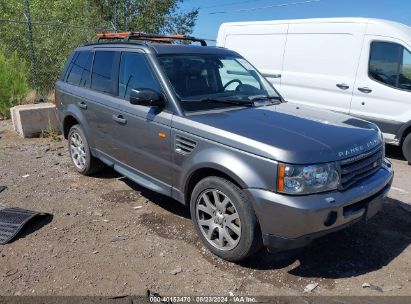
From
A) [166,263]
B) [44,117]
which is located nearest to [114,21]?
[44,117]

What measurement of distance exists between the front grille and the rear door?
3.73 meters

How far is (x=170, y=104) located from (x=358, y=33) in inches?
175

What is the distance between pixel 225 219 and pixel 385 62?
4.74 meters

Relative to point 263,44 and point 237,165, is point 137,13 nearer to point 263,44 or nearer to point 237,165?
point 263,44

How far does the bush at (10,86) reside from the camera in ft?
32.8

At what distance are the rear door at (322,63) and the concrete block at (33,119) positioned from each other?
192 inches

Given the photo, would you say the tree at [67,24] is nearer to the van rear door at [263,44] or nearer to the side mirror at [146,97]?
the van rear door at [263,44]

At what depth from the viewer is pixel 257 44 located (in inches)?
334

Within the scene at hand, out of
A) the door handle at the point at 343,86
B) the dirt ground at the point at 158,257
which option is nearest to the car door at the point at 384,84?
the door handle at the point at 343,86

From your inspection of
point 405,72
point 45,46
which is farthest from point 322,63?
point 45,46

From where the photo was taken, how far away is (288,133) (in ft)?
11.1

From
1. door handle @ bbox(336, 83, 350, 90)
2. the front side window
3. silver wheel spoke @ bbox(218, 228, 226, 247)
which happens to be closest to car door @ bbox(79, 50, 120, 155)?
silver wheel spoke @ bbox(218, 228, 226, 247)

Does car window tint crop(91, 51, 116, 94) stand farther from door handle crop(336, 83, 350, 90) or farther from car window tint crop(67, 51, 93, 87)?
door handle crop(336, 83, 350, 90)

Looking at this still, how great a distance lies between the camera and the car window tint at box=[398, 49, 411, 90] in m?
6.56
